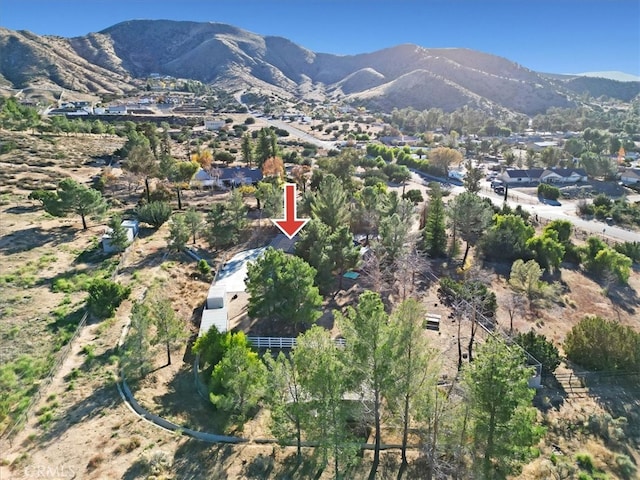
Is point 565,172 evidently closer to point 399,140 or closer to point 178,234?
point 399,140

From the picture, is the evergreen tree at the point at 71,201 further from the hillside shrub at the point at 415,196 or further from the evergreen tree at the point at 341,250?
the hillside shrub at the point at 415,196

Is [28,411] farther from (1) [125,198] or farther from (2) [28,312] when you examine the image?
(1) [125,198]

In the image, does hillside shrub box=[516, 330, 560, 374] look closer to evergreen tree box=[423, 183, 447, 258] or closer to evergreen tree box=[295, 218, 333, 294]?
evergreen tree box=[295, 218, 333, 294]

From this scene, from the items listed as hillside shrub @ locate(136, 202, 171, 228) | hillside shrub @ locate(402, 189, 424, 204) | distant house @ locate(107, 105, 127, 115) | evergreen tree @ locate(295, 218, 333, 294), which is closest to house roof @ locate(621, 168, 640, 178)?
hillside shrub @ locate(402, 189, 424, 204)

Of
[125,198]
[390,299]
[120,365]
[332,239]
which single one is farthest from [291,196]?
[125,198]

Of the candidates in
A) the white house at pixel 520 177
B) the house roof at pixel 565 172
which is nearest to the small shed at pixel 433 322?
the white house at pixel 520 177

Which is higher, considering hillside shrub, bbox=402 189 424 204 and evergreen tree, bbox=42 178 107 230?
evergreen tree, bbox=42 178 107 230

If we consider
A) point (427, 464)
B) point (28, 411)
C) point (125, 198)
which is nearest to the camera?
point (427, 464)
